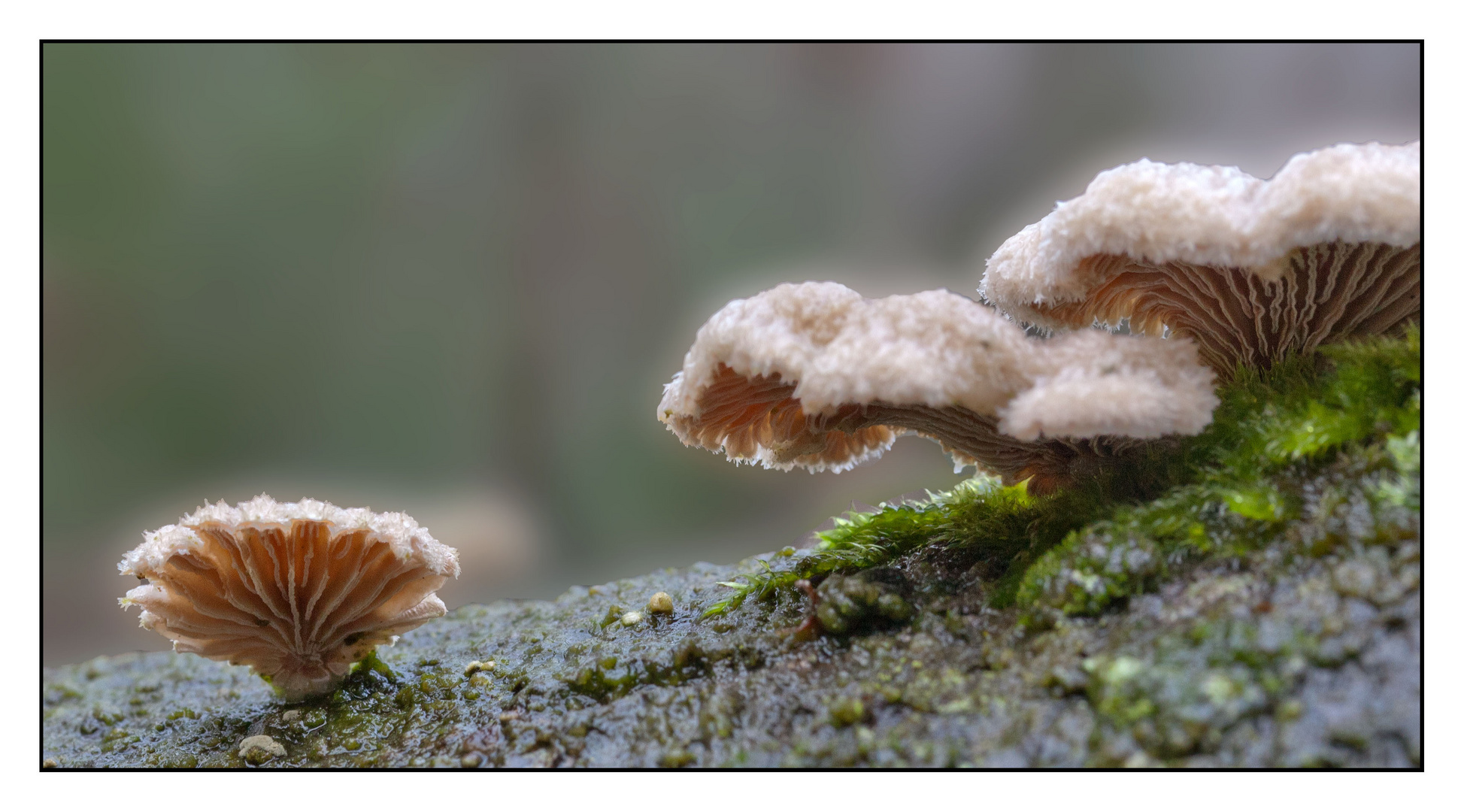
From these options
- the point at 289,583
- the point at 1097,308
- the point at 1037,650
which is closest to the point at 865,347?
the point at 1037,650

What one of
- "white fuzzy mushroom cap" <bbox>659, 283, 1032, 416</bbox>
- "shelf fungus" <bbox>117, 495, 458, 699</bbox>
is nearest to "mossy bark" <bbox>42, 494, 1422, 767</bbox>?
"shelf fungus" <bbox>117, 495, 458, 699</bbox>

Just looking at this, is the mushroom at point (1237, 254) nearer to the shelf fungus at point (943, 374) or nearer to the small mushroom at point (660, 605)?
the shelf fungus at point (943, 374)

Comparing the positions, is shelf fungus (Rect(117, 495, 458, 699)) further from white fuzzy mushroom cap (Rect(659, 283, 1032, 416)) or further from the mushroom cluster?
white fuzzy mushroom cap (Rect(659, 283, 1032, 416))

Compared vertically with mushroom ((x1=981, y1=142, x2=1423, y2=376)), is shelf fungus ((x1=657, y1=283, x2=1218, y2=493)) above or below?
below

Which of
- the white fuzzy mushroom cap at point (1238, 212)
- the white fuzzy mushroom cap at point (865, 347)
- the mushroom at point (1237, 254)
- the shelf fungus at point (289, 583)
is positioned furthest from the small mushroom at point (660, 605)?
the white fuzzy mushroom cap at point (1238, 212)

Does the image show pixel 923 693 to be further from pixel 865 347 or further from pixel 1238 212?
pixel 1238 212

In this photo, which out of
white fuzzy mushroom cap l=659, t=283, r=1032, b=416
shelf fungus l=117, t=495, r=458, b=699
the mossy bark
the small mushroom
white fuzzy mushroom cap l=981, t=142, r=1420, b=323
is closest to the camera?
the mossy bark

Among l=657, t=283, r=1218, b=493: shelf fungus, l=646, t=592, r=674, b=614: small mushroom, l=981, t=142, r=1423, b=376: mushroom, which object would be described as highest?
l=981, t=142, r=1423, b=376: mushroom

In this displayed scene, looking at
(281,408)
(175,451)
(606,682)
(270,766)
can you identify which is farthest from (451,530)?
(606,682)
